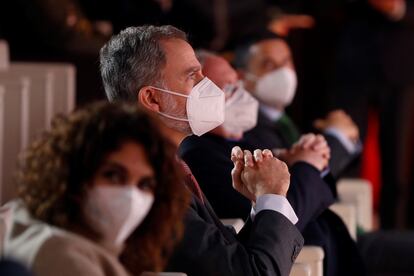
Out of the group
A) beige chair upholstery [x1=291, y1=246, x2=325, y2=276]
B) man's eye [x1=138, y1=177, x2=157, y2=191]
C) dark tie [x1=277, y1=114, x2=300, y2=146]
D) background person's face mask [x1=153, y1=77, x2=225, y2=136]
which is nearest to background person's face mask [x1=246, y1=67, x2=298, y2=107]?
dark tie [x1=277, y1=114, x2=300, y2=146]

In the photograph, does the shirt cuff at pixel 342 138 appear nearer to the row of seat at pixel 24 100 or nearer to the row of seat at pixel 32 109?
the row of seat at pixel 32 109

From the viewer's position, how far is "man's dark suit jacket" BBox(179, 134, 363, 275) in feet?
13.8

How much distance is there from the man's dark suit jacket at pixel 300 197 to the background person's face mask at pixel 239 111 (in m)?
0.12

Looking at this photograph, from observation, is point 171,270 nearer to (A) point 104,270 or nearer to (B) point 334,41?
(A) point 104,270

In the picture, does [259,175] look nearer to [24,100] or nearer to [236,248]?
[236,248]

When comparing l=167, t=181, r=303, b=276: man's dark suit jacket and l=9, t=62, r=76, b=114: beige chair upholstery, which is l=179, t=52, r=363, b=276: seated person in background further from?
l=9, t=62, r=76, b=114: beige chair upholstery

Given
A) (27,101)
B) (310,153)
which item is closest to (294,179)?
(310,153)

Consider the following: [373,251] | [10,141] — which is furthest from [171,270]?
[10,141]

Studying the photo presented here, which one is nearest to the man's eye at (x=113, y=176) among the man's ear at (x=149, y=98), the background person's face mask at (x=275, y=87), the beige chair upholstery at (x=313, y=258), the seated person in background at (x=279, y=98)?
the man's ear at (x=149, y=98)

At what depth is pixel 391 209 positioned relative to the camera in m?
8.73

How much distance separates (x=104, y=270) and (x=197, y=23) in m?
5.45

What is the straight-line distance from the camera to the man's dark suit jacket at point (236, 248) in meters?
3.25

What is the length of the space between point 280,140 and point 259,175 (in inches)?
76.4

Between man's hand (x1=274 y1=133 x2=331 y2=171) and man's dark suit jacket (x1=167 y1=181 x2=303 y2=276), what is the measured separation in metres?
0.95
